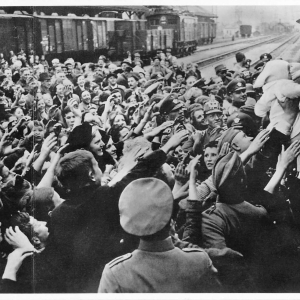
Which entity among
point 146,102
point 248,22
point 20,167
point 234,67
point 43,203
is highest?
point 248,22

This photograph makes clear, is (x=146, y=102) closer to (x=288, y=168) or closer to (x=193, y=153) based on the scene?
(x=193, y=153)

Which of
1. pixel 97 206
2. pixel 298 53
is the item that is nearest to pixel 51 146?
pixel 97 206

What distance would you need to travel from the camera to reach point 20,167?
11.6 feet

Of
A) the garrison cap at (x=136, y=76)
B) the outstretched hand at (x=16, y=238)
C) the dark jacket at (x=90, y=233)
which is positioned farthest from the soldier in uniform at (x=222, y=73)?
the outstretched hand at (x=16, y=238)

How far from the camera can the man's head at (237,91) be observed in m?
3.39

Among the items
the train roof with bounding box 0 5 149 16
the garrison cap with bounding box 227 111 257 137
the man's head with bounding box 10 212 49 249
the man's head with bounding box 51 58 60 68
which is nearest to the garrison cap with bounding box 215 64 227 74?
the garrison cap with bounding box 227 111 257 137

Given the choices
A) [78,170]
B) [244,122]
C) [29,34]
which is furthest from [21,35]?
[244,122]

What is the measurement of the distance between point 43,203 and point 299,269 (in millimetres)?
1954

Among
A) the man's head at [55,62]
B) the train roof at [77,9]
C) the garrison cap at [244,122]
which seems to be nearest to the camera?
the garrison cap at [244,122]

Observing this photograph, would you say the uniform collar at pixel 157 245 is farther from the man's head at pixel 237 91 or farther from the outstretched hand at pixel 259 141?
the man's head at pixel 237 91

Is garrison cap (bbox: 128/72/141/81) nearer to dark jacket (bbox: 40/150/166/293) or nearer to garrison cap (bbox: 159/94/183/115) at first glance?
garrison cap (bbox: 159/94/183/115)

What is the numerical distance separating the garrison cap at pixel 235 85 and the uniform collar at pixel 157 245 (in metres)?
1.19

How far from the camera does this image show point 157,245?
324 centimetres

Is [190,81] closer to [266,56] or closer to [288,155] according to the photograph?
[266,56]
